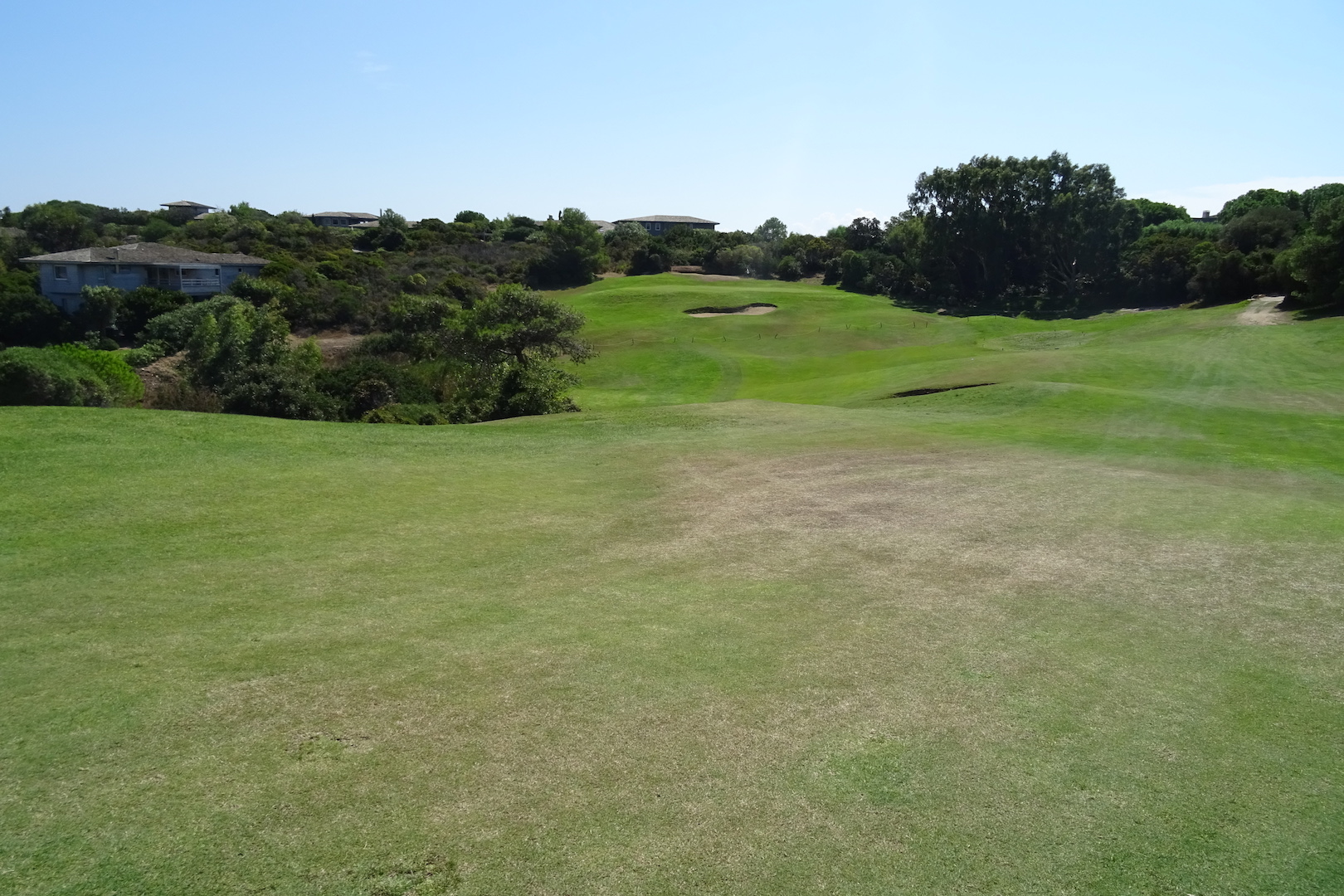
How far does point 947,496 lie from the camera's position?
18.2m

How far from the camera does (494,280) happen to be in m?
88.1

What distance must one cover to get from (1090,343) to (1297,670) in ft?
153

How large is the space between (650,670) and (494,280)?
82113 mm

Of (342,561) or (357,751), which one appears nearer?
(357,751)

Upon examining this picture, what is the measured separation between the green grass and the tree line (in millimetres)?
15181

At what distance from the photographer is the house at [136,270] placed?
68.5 m

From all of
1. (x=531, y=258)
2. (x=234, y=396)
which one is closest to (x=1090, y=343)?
(x=234, y=396)

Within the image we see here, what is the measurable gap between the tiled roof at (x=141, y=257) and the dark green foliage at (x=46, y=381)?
49.3 meters

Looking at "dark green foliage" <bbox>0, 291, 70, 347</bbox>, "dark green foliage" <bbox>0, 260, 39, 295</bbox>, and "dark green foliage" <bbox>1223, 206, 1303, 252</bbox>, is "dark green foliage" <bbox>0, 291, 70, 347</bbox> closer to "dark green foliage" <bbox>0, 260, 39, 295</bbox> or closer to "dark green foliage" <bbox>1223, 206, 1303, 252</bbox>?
"dark green foliage" <bbox>0, 260, 39, 295</bbox>

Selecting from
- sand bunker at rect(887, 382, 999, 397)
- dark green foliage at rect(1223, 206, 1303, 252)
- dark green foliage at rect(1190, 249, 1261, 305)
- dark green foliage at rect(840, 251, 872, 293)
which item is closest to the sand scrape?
dark green foliage at rect(1190, 249, 1261, 305)

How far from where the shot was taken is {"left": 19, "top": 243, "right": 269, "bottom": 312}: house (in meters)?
68.5

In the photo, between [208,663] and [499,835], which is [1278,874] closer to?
[499,835]

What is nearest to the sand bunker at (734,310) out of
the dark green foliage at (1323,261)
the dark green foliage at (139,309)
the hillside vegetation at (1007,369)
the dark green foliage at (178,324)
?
the hillside vegetation at (1007,369)

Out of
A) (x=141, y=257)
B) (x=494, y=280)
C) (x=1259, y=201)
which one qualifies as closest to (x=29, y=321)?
(x=141, y=257)
